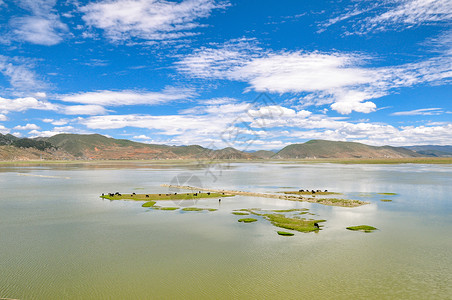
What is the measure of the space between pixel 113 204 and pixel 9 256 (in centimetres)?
2161

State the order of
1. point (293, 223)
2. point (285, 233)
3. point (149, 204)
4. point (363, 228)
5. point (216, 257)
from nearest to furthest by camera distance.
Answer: point (216, 257), point (285, 233), point (363, 228), point (293, 223), point (149, 204)

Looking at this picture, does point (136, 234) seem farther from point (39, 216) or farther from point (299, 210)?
point (299, 210)

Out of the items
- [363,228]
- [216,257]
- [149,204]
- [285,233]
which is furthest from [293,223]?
[149,204]

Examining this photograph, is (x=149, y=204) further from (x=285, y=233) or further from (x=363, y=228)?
(x=363, y=228)

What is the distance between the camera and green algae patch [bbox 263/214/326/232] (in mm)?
27478

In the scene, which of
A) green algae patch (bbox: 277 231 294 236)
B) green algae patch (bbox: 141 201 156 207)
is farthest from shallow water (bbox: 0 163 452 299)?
green algae patch (bbox: 141 201 156 207)

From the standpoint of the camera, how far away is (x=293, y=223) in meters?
29.6

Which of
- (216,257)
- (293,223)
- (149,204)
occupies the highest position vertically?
(293,223)

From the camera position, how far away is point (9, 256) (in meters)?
20.4

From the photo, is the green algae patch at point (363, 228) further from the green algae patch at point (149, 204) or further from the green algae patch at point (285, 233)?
the green algae patch at point (149, 204)

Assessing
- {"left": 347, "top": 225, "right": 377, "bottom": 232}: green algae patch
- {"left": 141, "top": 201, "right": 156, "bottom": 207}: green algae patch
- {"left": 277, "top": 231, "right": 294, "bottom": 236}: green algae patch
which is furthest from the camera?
{"left": 141, "top": 201, "right": 156, "bottom": 207}: green algae patch

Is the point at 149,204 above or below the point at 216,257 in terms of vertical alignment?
above

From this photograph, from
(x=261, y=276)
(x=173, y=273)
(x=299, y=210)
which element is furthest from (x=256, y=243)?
(x=299, y=210)

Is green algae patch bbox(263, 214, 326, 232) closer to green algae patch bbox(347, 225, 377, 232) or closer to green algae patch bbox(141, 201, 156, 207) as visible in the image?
green algae patch bbox(347, 225, 377, 232)
